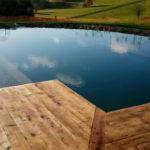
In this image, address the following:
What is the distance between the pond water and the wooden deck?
2262mm

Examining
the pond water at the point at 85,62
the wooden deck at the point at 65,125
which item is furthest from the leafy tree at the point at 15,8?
the wooden deck at the point at 65,125

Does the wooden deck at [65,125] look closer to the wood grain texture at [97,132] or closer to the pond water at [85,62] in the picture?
the wood grain texture at [97,132]

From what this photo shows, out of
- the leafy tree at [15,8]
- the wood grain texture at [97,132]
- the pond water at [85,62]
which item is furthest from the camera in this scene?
the leafy tree at [15,8]

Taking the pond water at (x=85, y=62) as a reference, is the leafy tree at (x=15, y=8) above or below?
above

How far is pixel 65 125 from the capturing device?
5.62m

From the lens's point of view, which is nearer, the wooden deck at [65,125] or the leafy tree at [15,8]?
the wooden deck at [65,125]

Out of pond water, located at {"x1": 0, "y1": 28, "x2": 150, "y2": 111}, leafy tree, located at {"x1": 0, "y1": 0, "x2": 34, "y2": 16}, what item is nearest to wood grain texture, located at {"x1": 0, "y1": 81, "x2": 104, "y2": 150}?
pond water, located at {"x1": 0, "y1": 28, "x2": 150, "y2": 111}

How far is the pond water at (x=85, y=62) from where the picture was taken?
32.9 ft

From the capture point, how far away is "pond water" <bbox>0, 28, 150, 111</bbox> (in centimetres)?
1002

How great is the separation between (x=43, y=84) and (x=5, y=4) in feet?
78.3

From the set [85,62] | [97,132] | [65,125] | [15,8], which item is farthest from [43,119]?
[15,8]

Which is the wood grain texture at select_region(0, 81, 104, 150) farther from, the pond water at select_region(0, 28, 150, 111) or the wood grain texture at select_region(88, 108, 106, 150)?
the pond water at select_region(0, 28, 150, 111)

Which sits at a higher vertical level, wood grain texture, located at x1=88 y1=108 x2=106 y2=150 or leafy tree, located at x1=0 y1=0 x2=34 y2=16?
leafy tree, located at x1=0 y1=0 x2=34 y2=16

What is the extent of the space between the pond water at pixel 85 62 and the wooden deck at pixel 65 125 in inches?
89.1
